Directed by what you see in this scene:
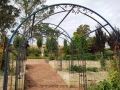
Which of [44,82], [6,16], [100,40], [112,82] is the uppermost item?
[6,16]

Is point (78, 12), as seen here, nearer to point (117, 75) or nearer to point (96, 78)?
point (117, 75)

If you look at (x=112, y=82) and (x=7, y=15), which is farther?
(x=7, y=15)

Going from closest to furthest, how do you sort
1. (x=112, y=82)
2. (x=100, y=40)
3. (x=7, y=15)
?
(x=112, y=82)
(x=100, y=40)
(x=7, y=15)

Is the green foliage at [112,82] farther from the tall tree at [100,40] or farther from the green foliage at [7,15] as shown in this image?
the green foliage at [7,15]

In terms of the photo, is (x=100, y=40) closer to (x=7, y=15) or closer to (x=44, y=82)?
(x=7, y=15)

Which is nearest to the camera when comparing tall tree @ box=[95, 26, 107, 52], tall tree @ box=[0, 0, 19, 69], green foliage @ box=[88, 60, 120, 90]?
green foliage @ box=[88, 60, 120, 90]

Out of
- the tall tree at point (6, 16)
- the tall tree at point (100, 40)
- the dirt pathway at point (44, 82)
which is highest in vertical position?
the tall tree at point (6, 16)

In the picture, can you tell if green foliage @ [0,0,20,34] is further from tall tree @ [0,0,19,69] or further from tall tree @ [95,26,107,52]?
tall tree @ [95,26,107,52]

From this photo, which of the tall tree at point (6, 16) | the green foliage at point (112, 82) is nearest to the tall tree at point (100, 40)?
the tall tree at point (6, 16)

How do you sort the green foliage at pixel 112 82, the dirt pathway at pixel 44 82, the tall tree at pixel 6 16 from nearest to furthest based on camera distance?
the green foliage at pixel 112 82 < the dirt pathway at pixel 44 82 < the tall tree at pixel 6 16

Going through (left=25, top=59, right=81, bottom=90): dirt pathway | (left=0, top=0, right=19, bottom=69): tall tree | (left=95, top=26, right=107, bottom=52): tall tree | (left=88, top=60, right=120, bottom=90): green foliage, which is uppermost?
(left=0, top=0, right=19, bottom=69): tall tree

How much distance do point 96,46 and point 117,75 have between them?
42.8 feet

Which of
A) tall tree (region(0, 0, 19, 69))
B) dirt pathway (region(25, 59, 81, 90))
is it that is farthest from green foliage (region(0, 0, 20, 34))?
dirt pathway (region(25, 59, 81, 90))

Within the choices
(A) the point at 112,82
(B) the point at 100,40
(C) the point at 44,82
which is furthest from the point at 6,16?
(A) the point at 112,82
